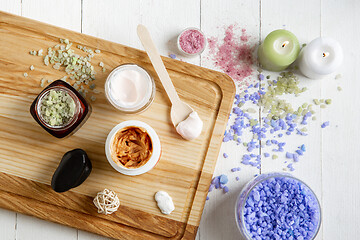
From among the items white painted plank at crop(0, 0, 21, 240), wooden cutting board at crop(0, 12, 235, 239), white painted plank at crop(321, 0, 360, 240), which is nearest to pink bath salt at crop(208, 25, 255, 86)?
wooden cutting board at crop(0, 12, 235, 239)

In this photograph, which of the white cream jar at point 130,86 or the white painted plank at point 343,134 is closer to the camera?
the white cream jar at point 130,86

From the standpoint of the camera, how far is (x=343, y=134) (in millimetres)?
1204

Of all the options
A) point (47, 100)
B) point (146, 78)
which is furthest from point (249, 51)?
point (47, 100)

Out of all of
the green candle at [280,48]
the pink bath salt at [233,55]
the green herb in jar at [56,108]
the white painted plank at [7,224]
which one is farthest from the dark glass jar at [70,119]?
the green candle at [280,48]

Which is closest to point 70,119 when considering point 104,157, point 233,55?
point 104,157

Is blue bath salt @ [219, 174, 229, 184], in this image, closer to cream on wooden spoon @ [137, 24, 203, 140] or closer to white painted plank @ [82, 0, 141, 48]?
cream on wooden spoon @ [137, 24, 203, 140]

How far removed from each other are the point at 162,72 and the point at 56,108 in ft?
0.98

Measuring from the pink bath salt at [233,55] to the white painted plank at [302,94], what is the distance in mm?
63

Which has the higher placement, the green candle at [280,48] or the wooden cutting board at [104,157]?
the green candle at [280,48]

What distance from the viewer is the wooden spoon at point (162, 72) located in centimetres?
104

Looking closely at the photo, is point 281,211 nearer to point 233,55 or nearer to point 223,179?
point 223,179

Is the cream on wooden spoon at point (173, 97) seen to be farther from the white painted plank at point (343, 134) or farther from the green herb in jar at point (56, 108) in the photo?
the white painted plank at point (343, 134)

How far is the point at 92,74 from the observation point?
1081mm

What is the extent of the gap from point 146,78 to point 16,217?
60cm
